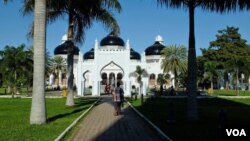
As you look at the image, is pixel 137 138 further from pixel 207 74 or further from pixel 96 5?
pixel 207 74

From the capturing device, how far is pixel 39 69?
18328mm

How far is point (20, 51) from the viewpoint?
58.4m

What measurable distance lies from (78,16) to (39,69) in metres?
14.8

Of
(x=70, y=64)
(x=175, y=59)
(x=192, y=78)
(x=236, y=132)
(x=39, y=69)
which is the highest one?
(x=175, y=59)

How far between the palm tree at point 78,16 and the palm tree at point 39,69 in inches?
470

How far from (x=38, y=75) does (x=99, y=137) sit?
5224 mm

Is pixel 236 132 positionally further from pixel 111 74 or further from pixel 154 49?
pixel 154 49

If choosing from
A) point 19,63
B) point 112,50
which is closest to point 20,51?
point 19,63

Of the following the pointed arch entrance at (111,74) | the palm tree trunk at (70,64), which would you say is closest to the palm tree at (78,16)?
the palm tree trunk at (70,64)

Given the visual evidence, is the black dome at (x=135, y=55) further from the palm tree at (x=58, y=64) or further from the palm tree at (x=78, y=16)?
the palm tree at (x=78, y=16)

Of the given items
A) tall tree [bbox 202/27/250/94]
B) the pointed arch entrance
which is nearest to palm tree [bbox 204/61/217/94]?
tall tree [bbox 202/27/250/94]

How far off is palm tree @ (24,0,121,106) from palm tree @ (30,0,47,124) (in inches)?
470

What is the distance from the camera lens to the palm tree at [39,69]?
18.1 meters

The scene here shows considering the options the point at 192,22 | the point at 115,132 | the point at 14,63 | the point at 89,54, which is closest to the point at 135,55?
the point at 89,54
